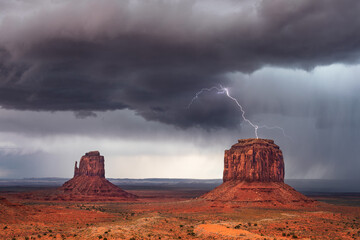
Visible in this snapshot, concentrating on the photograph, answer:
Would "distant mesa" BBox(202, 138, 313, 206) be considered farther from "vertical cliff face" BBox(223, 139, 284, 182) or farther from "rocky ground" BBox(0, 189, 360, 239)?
"rocky ground" BBox(0, 189, 360, 239)

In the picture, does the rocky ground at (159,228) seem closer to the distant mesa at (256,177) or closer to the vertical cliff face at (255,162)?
the distant mesa at (256,177)

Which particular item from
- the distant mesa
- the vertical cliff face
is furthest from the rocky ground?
the vertical cliff face

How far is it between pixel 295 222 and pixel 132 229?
37451mm

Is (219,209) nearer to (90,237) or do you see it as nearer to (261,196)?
(261,196)

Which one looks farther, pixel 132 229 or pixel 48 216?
pixel 48 216

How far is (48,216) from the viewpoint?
89.8 metres

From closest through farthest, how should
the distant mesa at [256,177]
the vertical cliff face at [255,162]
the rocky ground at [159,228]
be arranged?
the rocky ground at [159,228] < the distant mesa at [256,177] < the vertical cliff face at [255,162]

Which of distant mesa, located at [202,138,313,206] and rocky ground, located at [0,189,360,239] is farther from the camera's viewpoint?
distant mesa, located at [202,138,313,206]

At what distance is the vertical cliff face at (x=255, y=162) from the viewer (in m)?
134

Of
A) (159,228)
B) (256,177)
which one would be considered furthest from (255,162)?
(159,228)

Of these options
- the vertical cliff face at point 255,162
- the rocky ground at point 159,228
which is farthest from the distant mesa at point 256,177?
the rocky ground at point 159,228

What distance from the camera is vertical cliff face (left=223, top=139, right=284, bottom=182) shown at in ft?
440

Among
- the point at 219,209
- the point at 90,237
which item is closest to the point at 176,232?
the point at 90,237

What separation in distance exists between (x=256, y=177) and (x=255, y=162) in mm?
5201
